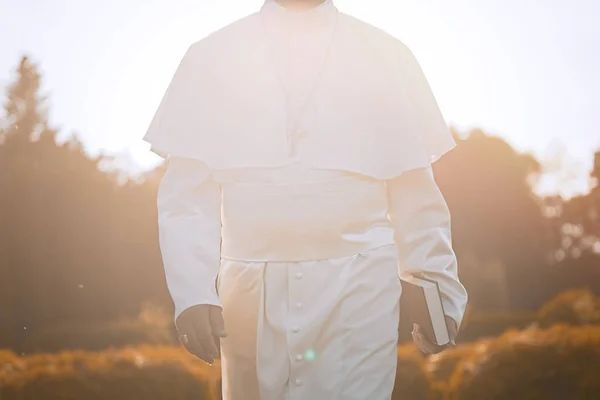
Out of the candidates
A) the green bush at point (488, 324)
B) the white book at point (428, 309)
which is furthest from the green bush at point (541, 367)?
the green bush at point (488, 324)

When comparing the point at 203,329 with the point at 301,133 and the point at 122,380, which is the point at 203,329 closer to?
the point at 301,133

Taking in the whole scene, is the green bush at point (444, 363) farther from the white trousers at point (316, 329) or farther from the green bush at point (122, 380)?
the white trousers at point (316, 329)

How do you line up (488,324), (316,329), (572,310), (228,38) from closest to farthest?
(316,329), (228,38), (572,310), (488,324)

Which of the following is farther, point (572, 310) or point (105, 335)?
point (105, 335)

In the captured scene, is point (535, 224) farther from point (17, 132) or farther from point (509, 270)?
point (17, 132)

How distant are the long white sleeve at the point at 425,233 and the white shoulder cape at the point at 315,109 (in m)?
0.08

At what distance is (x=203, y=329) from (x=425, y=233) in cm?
74

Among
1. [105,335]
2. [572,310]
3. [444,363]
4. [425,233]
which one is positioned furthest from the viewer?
[105,335]

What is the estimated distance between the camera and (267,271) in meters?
2.38

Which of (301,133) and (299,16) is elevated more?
(299,16)

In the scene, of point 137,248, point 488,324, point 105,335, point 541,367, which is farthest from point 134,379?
point 488,324

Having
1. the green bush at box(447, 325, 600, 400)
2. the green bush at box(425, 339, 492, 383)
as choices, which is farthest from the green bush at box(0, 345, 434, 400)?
the green bush at box(425, 339, 492, 383)

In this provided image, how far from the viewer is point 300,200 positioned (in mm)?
2363

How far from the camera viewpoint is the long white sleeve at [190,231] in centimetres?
237
